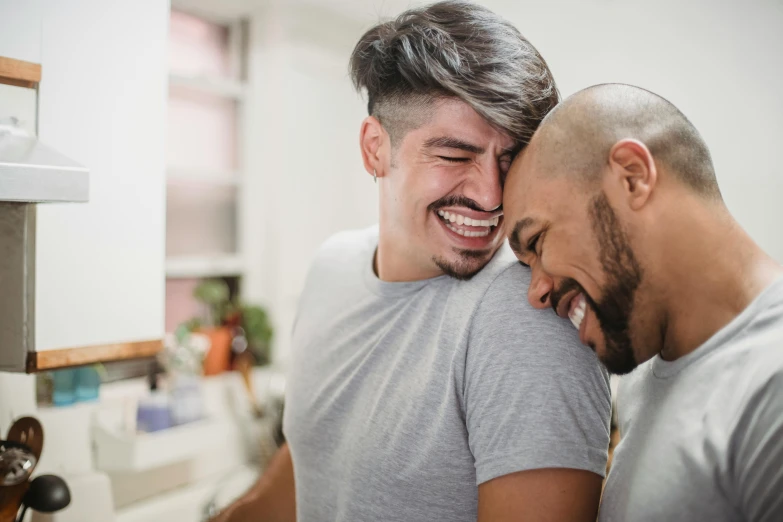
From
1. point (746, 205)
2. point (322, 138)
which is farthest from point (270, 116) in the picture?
point (746, 205)

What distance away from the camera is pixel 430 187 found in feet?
3.32

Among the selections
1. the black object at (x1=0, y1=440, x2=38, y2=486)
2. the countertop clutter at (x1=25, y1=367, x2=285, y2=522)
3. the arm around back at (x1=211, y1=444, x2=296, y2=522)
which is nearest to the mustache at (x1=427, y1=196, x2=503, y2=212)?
the arm around back at (x1=211, y1=444, x2=296, y2=522)

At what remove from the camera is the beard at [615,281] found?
770 millimetres

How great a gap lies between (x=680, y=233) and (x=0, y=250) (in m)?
1.32

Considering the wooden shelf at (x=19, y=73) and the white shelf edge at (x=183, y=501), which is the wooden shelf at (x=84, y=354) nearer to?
the wooden shelf at (x=19, y=73)

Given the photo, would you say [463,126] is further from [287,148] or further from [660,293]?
[287,148]

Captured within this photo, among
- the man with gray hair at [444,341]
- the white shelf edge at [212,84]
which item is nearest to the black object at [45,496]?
the man with gray hair at [444,341]

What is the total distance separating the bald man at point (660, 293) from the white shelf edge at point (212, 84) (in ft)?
6.76

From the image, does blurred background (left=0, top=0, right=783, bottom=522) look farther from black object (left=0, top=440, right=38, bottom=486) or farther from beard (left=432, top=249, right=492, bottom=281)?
beard (left=432, top=249, right=492, bottom=281)

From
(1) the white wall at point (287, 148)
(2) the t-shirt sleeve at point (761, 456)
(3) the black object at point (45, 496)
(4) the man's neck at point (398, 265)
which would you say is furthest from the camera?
(1) the white wall at point (287, 148)

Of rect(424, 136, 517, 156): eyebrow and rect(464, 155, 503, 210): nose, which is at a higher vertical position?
rect(424, 136, 517, 156): eyebrow

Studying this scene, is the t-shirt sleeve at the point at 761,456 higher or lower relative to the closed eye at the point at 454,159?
lower

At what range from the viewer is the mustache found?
98 cm

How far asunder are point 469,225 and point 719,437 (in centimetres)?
50
